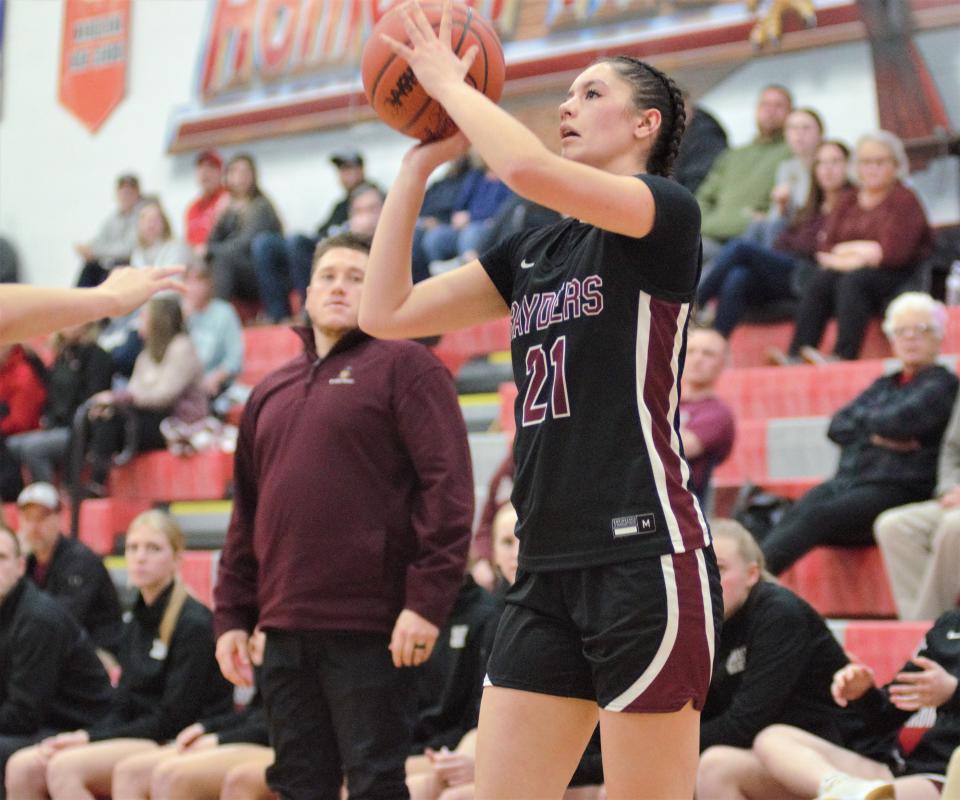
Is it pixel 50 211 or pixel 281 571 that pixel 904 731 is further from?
pixel 50 211

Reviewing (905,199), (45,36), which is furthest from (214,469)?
(45,36)

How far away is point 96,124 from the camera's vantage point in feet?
44.1

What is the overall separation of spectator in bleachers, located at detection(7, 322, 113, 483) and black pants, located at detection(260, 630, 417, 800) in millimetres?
5401

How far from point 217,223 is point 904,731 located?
7.25 metres

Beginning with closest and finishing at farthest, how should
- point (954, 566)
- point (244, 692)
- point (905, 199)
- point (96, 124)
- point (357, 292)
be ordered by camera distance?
point (357, 292) → point (954, 566) → point (244, 692) → point (905, 199) → point (96, 124)

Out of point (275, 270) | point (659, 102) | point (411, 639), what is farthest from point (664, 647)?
point (275, 270)

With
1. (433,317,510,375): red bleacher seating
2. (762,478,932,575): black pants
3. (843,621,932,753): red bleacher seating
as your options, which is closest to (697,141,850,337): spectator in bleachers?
(433,317,510,375): red bleacher seating

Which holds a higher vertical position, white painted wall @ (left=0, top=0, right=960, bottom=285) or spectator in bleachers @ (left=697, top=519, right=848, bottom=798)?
white painted wall @ (left=0, top=0, right=960, bottom=285)

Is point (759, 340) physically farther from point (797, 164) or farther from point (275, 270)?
point (275, 270)

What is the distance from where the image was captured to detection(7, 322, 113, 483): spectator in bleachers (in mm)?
8719

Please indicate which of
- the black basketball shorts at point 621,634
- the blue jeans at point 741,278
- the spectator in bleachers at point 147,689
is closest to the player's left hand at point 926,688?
the black basketball shorts at point 621,634

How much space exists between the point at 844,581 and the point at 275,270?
531 cm

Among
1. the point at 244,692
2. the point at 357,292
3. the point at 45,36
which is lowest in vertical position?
the point at 244,692

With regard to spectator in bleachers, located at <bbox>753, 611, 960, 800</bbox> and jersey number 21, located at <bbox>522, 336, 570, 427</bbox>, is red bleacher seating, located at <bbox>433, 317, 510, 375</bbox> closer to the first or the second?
spectator in bleachers, located at <bbox>753, 611, 960, 800</bbox>
